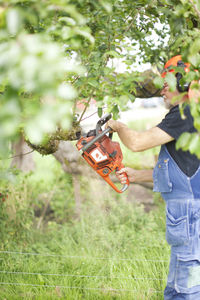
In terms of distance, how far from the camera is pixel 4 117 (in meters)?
0.67

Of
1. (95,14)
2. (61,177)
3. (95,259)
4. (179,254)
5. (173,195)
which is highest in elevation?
(95,14)

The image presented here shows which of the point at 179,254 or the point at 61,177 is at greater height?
the point at 179,254

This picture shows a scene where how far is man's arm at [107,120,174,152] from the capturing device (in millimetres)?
1863

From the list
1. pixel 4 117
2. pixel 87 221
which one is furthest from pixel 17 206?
pixel 4 117

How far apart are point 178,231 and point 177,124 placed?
656 mm

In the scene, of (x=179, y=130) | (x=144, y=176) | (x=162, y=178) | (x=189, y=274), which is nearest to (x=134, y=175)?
(x=144, y=176)

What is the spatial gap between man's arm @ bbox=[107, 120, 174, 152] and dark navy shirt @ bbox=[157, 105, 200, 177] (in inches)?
1.4

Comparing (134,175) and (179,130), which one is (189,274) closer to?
(134,175)

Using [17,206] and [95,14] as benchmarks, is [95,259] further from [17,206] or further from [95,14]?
[95,14]

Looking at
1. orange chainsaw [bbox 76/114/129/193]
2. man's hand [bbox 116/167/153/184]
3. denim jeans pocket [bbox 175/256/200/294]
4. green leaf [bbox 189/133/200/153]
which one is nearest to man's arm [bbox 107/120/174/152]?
orange chainsaw [bbox 76/114/129/193]

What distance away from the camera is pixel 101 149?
7.18ft

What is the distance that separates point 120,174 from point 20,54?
1.81 metres

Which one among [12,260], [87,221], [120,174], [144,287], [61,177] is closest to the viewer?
[120,174]

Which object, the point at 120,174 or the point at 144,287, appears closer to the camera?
the point at 120,174
